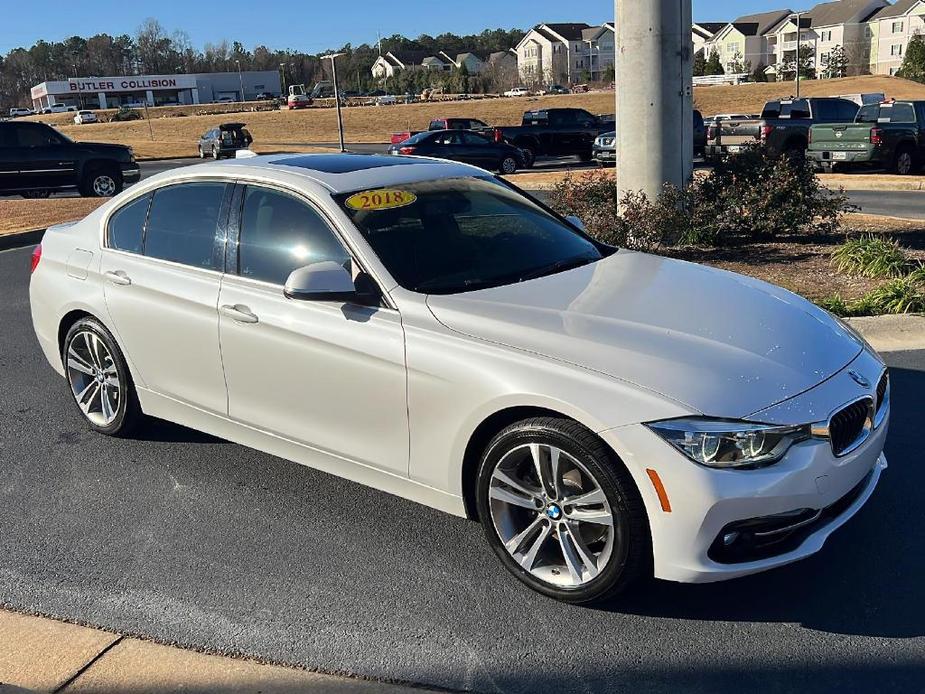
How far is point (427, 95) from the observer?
8338cm

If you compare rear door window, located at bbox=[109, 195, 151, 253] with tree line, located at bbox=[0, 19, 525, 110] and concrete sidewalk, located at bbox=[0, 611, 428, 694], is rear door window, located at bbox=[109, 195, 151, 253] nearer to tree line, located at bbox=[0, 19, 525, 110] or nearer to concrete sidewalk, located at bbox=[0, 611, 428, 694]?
concrete sidewalk, located at bbox=[0, 611, 428, 694]

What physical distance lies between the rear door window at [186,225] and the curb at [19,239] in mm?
10348

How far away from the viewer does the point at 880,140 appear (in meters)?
20.9

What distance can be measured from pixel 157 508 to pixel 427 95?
8229cm

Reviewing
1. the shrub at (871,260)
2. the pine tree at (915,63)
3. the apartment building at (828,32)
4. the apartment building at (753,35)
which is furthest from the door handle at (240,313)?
the apartment building at (753,35)

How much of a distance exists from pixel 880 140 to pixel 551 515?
20.4m

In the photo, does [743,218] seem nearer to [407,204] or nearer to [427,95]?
[407,204]

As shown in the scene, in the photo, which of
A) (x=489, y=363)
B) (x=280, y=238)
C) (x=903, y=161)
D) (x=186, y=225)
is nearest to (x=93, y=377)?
(x=186, y=225)

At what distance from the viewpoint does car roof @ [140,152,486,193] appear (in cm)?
455

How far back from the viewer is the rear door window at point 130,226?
204 inches

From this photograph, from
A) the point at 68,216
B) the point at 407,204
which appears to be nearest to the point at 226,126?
the point at 68,216

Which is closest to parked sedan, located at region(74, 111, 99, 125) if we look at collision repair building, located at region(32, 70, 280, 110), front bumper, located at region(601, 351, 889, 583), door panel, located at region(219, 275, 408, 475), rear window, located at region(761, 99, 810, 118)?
collision repair building, located at region(32, 70, 280, 110)

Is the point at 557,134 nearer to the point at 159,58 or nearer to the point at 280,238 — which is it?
the point at 280,238

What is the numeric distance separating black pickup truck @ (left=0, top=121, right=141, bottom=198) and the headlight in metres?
21.5
